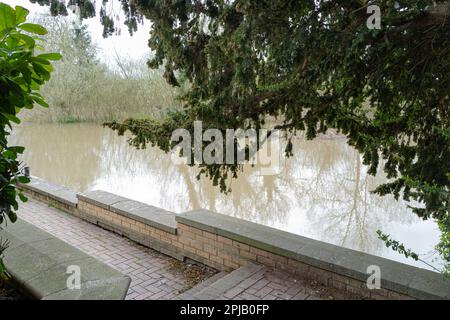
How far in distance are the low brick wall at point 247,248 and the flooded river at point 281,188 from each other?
3.14 m

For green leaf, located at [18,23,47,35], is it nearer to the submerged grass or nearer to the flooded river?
the flooded river

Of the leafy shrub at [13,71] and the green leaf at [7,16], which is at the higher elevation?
the green leaf at [7,16]

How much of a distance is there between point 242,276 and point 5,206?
222 cm

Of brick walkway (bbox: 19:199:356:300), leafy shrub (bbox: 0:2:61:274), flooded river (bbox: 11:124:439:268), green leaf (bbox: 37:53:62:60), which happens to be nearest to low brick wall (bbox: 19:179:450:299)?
brick walkway (bbox: 19:199:356:300)

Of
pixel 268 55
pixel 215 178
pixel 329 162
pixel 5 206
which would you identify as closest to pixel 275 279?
pixel 215 178

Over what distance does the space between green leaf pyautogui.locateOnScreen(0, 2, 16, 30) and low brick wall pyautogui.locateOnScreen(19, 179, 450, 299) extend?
2708 millimetres

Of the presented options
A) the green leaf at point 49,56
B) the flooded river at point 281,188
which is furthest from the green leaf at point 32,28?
the flooded river at point 281,188

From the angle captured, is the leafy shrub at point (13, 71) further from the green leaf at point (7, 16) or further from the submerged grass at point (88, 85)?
the submerged grass at point (88, 85)

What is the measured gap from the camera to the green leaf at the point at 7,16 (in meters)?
1.52

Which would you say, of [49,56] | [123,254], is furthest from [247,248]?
[49,56]

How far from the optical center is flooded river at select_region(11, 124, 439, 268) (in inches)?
Result: 286

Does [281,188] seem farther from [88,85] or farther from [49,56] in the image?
[88,85]
